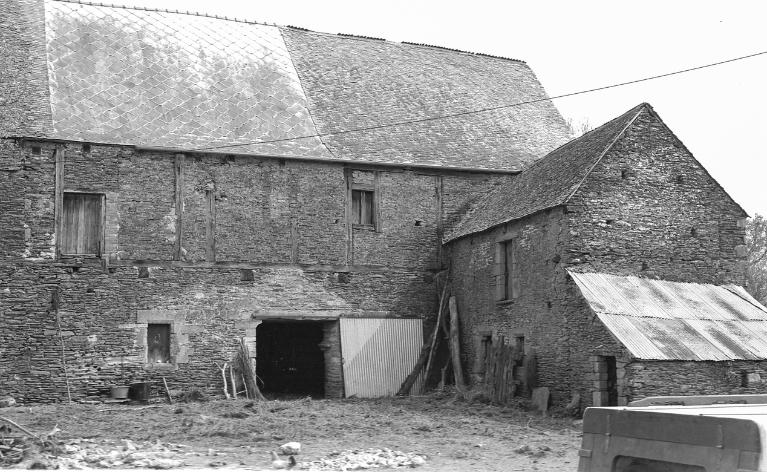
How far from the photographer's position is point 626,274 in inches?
773

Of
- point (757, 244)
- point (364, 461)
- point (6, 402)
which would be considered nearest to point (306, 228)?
point (6, 402)

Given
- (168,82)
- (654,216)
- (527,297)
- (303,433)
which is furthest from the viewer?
(168,82)

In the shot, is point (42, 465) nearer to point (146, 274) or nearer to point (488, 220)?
point (146, 274)

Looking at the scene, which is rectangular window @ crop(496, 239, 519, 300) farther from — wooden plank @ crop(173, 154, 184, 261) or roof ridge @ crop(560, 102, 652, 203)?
wooden plank @ crop(173, 154, 184, 261)

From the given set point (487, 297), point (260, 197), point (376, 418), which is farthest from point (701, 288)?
point (260, 197)

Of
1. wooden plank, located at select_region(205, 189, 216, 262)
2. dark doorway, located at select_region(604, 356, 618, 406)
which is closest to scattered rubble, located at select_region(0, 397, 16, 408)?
wooden plank, located at select_region(205, 189, 216, 262)

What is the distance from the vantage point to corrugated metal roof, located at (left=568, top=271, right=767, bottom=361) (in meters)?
17.2

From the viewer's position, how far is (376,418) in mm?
18109

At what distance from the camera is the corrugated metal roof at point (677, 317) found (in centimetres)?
1725

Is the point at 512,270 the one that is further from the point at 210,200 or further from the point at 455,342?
the point at 210,200

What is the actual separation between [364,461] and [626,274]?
29.2ft

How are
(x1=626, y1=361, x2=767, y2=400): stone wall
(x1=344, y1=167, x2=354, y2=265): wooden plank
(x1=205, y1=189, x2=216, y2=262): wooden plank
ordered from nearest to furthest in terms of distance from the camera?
(x1=626, y1=361, x2=767, y2=400): stone wall
(x1=205, y1=189, x2=216, y2=262): wooden plank
(x1=344, y1=167, x2=354, y2=265): wooden plank

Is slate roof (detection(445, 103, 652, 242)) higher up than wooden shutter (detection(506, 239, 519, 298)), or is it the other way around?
slate roof (detection(445, 103, 652, 242))

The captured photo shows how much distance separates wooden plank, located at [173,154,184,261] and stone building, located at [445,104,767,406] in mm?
7516
